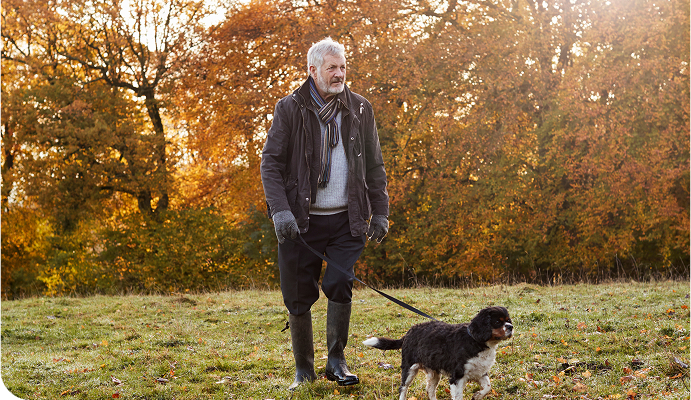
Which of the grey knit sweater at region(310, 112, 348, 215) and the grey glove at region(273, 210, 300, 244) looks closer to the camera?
the grey glove at region(273, 210, 300, 244)

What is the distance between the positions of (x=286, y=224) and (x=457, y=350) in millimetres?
1328

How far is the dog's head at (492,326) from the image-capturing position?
134 inches

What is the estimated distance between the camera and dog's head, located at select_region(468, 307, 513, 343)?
341 centimetres

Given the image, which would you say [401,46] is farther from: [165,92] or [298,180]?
[298,180]

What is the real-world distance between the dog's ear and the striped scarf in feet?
4.64

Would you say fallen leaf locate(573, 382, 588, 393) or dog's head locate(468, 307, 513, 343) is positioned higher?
dog's head locate(468, 307, 513, 343)

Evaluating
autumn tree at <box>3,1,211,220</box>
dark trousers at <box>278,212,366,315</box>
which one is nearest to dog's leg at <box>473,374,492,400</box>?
dark trousers at <box>278,212,366,315</box>

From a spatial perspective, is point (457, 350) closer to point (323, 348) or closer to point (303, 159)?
point (303, 159)

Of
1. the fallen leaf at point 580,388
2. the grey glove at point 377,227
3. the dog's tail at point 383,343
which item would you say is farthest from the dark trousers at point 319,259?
the fallen leaf at point 580,388

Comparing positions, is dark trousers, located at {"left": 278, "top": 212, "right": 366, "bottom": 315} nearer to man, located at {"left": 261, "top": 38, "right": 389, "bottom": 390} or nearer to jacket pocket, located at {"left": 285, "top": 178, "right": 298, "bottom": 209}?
man, located at {"left": 261, "top": 38, "right": 389, "bottom": 390}

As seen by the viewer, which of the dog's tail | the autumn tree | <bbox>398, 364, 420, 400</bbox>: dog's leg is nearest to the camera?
<bbox>398, 364, 420, 400</bbox>: dog's leg

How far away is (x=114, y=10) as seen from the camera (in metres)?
19.9

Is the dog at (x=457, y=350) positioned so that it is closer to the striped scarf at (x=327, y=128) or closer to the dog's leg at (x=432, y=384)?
the dog's leg at (x=432, y=384)

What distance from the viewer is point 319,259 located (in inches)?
171
